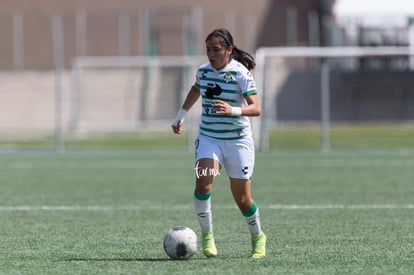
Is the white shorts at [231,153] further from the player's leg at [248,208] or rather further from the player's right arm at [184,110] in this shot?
the player's right arm at [184,110]

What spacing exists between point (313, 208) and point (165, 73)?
2304 centimetres

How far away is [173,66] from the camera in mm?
34094

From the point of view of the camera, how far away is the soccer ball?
337 inches

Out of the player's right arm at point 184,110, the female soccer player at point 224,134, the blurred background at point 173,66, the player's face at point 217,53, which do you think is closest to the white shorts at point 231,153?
the female soccer player at point 224,134

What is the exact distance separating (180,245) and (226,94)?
124 centimetres

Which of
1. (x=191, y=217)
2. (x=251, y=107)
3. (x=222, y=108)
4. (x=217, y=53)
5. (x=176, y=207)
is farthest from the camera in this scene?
(x=176, y=207)

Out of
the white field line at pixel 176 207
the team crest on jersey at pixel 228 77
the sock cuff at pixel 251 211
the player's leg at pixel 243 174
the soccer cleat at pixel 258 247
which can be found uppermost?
the team crest on jersey at pixel 228 77

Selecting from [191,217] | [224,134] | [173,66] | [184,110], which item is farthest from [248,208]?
[173,66]

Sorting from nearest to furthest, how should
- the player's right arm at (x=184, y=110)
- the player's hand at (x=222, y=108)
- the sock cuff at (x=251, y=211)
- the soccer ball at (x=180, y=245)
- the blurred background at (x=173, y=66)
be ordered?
1. the player's hand at (x=222, y=108)
2. the soccer ball at (x=180, y=245)
3. the sock cuff at (x=251, y=211)
4. the player's right arm at (x=184, y=110)
5. the blurred background at (x=173, y=66)

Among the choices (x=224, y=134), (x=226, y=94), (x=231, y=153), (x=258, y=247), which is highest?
(x=226, y=94)

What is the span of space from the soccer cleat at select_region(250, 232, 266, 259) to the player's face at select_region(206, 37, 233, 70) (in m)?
1.39

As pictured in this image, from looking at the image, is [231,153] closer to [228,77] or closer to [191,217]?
[228,77]

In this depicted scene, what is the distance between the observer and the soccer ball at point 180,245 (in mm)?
8570

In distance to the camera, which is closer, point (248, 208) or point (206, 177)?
point (206, 177)
